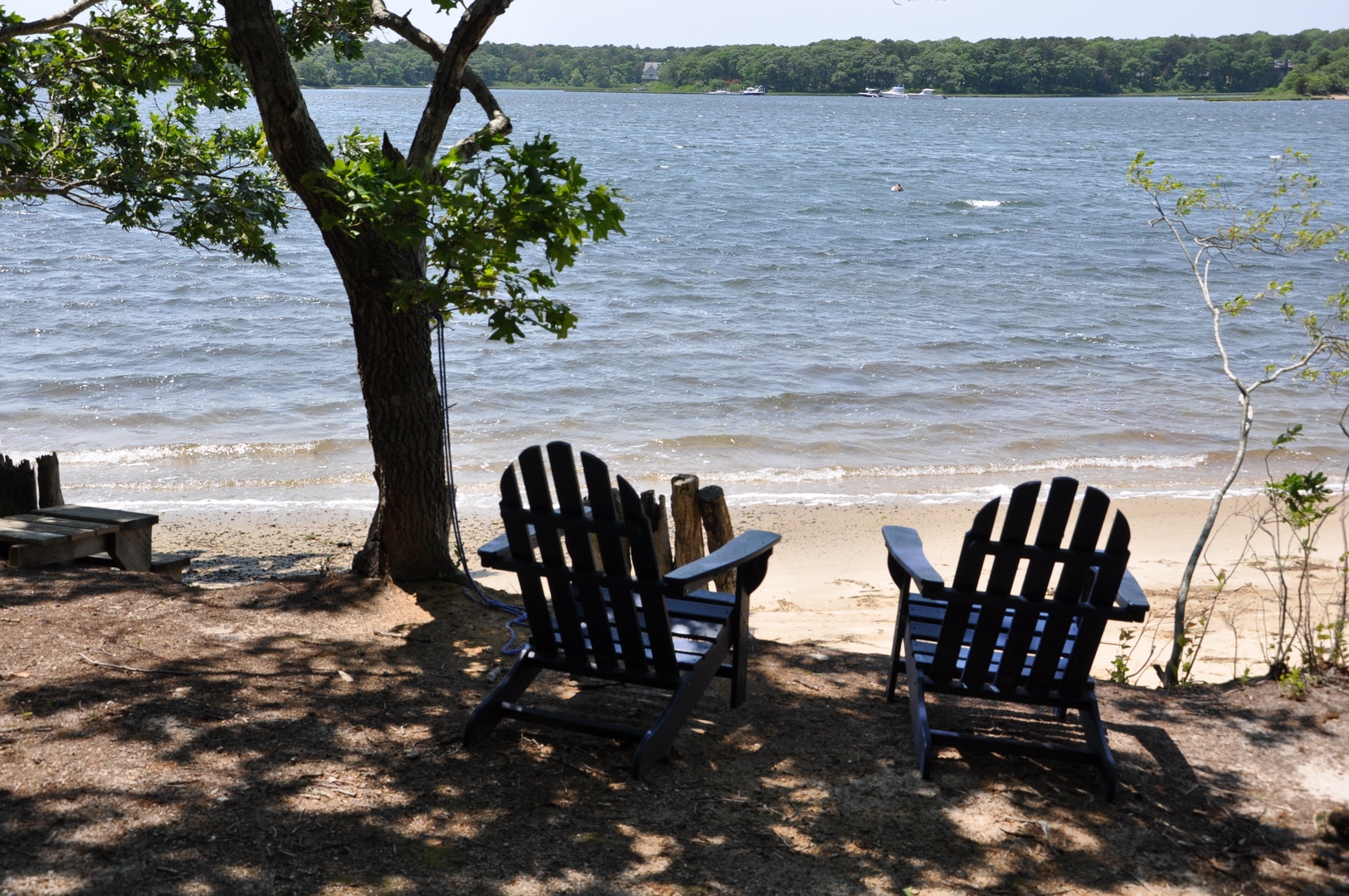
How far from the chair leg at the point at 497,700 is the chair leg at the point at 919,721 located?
4.20 feet

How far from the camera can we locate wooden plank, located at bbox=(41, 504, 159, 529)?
19.2ft

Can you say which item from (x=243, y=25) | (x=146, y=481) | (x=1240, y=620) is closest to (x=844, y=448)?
(x=1240, y=620)

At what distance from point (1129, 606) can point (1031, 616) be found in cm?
29

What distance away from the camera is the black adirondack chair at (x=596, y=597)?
3357 mm

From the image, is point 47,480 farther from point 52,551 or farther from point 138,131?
point 138,131

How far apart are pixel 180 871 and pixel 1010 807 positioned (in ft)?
7.60

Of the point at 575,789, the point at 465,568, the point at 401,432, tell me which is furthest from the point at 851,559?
the point at 575,789

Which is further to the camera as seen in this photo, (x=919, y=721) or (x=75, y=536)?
(x=75, y=536)

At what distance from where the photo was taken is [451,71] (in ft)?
16.5

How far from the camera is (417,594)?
5.30 meters

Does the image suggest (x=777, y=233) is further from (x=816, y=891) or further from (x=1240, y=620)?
(x=816, y=891)

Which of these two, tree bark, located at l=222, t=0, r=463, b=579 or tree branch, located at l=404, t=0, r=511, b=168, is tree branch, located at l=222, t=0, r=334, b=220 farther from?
tree branch, located at l=404, t=0, r=511, b=168

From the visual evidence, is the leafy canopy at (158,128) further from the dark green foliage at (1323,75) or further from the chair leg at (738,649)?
the dark green foliage at (1323,75)

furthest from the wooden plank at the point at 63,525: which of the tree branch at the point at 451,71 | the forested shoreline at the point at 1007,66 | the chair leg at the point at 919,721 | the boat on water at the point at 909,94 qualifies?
the boat on water at the point at 909,94
